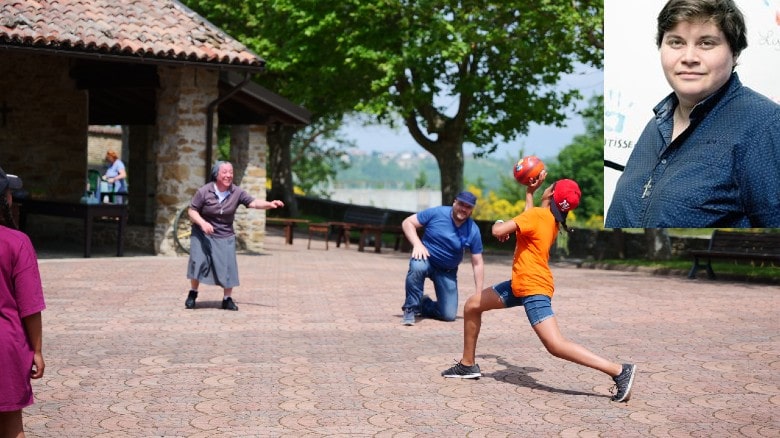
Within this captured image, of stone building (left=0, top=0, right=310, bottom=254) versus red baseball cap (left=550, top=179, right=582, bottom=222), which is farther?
stone building (left=0, top=0, right=310, bottom=254)

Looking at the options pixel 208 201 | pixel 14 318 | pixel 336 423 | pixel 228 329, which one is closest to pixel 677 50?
pixel 336 423

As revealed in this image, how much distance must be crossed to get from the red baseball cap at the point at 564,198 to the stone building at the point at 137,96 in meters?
12.6

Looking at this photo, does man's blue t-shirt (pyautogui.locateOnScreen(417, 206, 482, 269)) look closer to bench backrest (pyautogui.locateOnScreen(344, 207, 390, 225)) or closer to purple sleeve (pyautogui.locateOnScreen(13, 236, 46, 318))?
purple sleeve (pyautogui.locateOnScreen(13, 236, 46, 318))

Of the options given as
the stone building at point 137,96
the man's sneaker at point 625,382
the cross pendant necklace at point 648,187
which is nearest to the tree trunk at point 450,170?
the stone building at point 137,96

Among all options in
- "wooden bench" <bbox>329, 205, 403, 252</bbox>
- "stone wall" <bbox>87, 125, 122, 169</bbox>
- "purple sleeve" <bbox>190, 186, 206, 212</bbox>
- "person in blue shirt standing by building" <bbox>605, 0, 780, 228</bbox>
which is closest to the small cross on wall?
"wooden bench" <bbox>329, 205, 403, 252</bbox>

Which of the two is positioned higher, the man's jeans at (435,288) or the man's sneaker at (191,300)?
the man's jeans at (435,288)

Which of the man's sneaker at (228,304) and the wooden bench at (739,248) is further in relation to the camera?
the wooden bench at (739,248)

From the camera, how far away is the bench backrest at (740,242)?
20.3 m

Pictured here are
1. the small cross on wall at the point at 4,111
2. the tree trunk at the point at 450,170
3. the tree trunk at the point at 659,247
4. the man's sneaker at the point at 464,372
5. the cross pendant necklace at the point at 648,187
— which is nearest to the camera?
the cross pendant necklace at the point at 648,187

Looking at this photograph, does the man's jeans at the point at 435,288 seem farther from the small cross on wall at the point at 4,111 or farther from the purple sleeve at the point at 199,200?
the small cross on wall at the point at 4,111

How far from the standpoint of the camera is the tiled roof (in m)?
19.1

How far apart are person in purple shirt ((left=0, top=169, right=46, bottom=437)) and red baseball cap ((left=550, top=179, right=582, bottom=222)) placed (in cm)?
423

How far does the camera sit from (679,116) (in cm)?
768

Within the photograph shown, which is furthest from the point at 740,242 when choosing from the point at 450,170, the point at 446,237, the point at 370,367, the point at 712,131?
the point at 712,131
